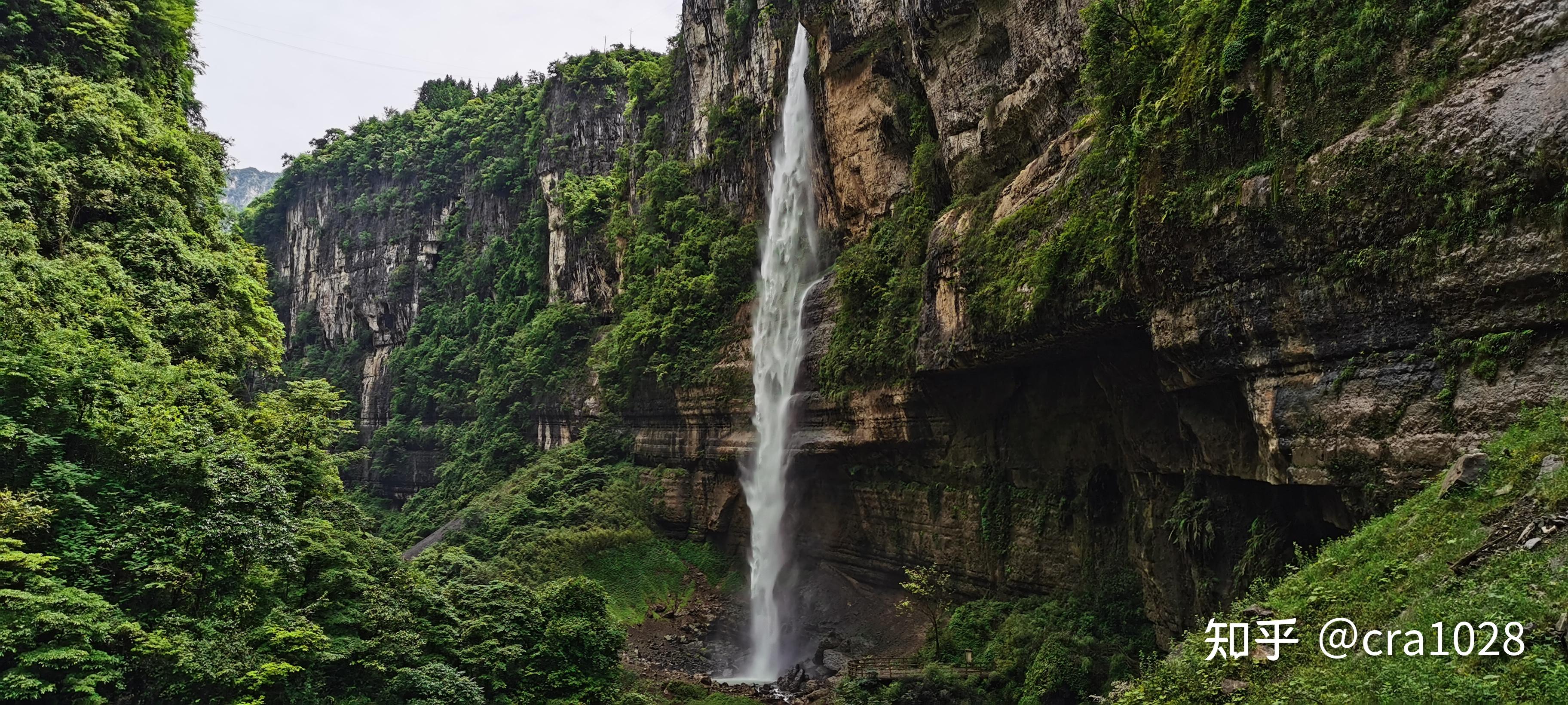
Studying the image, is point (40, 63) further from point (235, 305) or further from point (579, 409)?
point (579, 409)

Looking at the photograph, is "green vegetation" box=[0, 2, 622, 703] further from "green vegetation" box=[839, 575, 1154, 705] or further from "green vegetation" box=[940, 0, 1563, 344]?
"green vegetation" box=[940, 0, 1563, 344]

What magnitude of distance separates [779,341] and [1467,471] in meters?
24.0

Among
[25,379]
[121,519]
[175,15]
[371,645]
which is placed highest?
[175,15]

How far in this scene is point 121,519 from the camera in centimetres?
1320

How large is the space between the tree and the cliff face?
23.3 inches

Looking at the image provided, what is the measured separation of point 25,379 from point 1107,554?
1884 centimetres

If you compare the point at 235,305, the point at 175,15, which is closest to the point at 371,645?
the point at 235,305

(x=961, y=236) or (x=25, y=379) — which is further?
(x=961, y=236)

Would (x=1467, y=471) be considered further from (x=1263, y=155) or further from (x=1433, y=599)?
(x=1263, y=155)

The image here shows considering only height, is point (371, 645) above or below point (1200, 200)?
below

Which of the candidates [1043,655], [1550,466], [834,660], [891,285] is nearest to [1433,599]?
[1550,466]

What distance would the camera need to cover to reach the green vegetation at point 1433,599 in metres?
6.11

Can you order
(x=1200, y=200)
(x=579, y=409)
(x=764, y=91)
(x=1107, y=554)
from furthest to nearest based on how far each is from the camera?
1. (x=579, y=409)
2. (x=764, y=91)
3. (x=1107, y=554)
4. (x=1200, y=200)

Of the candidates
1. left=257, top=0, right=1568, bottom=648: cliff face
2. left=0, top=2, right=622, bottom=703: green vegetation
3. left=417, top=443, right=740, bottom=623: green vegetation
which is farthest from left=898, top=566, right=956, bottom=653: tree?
left=417, top=443, right=740, bottom=623: green vegetation
